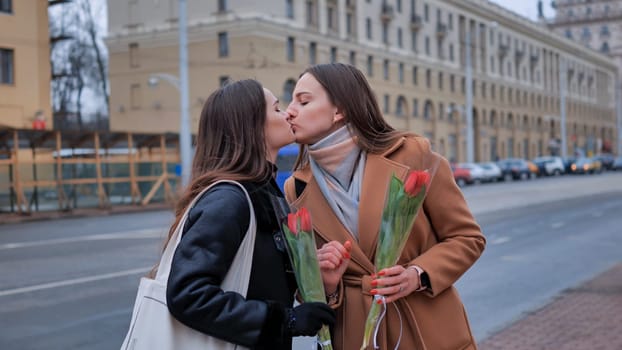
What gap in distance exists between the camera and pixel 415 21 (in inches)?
2518

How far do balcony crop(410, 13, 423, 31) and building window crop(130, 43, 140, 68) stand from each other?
77.7ft

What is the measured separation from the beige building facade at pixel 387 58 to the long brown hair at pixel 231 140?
36515 millimetres

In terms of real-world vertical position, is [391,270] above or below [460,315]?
above

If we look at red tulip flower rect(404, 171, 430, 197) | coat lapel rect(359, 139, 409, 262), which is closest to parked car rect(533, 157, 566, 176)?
coat lapel rect(359, 139, 409, 262)

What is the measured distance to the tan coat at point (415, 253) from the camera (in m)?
2.62

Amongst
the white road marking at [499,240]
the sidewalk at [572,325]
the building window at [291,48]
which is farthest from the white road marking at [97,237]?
the building window at [291,48]

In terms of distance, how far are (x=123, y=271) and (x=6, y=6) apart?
77.5 ft

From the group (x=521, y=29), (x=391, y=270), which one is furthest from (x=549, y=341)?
(x=521, y=29)

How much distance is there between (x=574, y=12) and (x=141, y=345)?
135 meters

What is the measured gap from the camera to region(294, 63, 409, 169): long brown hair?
9.00 ft

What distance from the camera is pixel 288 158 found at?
18.3 m

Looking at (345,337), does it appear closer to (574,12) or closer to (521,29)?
(521,29)

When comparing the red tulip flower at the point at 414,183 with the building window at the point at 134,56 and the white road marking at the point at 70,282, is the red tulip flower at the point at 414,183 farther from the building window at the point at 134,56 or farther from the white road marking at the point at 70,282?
the building window at the point at 134,56

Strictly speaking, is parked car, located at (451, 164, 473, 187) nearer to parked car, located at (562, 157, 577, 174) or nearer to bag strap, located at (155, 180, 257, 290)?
parked car, located at (562, 157, 577, 174)
